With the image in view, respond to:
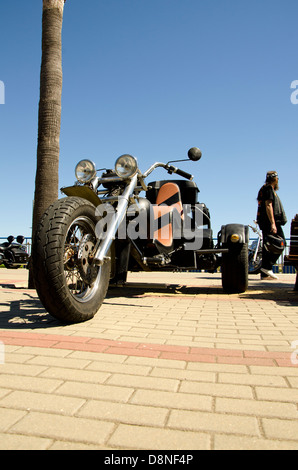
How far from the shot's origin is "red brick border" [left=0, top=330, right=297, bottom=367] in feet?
7.91

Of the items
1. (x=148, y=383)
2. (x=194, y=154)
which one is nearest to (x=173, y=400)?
(x=148, y=383)

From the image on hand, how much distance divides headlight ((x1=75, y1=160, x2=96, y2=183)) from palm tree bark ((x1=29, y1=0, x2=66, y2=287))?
2.13m

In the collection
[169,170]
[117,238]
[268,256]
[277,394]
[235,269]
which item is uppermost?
[169,170]

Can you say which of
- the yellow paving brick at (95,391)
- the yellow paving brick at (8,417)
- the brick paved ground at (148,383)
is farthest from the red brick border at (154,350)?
the yellow paving brick at (8,417)

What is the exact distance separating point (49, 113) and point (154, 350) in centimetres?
501

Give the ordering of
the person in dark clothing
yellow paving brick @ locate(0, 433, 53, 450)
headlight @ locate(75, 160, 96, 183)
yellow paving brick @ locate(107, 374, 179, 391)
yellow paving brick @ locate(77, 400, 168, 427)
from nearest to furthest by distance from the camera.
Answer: yellow paving brick @ locate(0, 433, 53, 450) → yellow paving brick @ locate(77, 400, 168, 427) → yellow paving brick @ locate(107, 374, 179, 391) → headlight @ locate(75, 160, 96, 183) → the person in dark clothing

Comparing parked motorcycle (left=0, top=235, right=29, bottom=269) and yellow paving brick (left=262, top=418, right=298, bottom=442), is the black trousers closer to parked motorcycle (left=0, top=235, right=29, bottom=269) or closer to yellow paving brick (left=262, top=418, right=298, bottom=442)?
yellow paving brick (left=262, top=418, right=298, bottom=442)

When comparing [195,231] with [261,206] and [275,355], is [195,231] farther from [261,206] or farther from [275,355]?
[275,355]

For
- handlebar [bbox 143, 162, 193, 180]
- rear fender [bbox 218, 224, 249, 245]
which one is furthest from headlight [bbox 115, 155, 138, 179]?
rear fender [bbox 218, 224, 249, 245]

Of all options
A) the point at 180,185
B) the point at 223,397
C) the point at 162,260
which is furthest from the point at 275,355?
the point at 180,185

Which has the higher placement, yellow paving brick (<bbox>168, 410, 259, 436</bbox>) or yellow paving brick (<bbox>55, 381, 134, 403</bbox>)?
yellow paving brick (<bbox>55, 381, 134, 403</bbox>)

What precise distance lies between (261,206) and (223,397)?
566 cm

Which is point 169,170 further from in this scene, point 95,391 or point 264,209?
point 95,391

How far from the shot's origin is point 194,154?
16.1 ft
